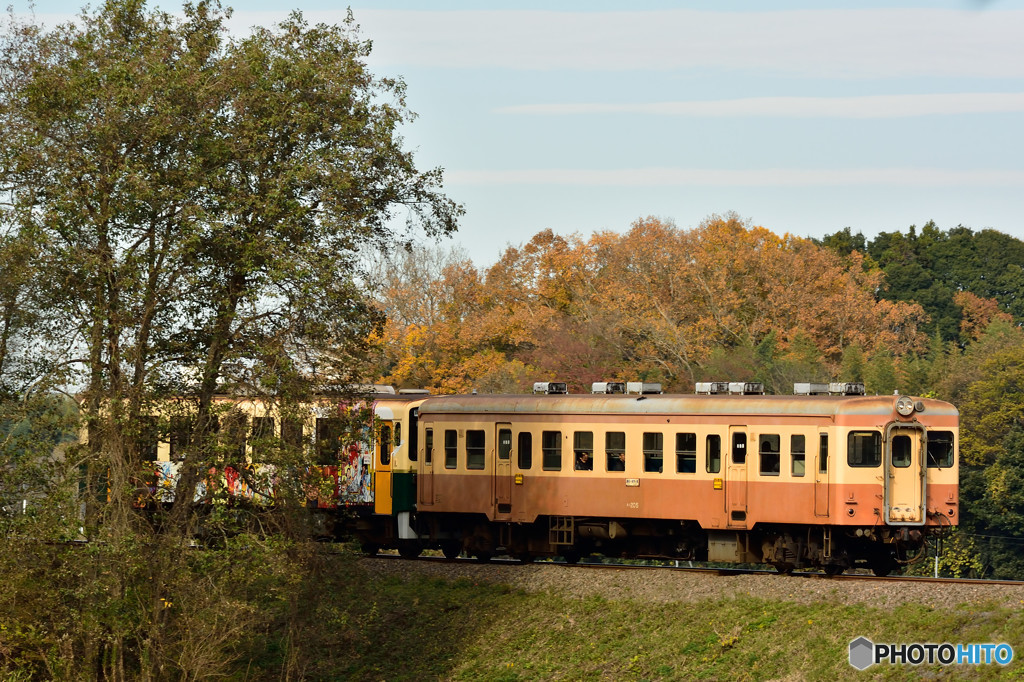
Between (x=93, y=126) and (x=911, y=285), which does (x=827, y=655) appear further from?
(x=911, y=285)

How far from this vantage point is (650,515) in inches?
984

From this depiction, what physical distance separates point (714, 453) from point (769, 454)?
3.41ft

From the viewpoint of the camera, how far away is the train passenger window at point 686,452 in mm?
24703

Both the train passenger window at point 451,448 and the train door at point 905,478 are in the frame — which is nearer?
the train door at point 905,478

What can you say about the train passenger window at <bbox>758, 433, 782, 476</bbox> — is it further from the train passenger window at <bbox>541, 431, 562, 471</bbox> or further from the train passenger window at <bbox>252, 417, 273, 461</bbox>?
the train passenger window at <bbox>252, 417, 273, 461</bbox>

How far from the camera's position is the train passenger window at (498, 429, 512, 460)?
87.6 ft

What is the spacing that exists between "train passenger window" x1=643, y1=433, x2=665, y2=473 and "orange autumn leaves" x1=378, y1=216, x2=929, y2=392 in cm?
2480

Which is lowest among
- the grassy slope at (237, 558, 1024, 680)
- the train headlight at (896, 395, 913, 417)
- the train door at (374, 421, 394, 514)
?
the grassy slope at (237, 558, 1024, 680)

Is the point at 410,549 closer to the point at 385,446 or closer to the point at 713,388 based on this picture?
the point at 385,446

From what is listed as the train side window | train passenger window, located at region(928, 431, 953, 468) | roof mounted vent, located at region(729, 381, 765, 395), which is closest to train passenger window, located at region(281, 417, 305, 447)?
the train side window

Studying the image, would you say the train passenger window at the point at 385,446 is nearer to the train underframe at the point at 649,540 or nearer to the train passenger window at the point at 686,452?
the train underframe at the point at 649,540

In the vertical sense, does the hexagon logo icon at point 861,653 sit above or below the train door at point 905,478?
below

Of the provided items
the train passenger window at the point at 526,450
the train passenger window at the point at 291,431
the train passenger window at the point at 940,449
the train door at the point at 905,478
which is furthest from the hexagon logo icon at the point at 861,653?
the train passenger window at the point at 291,431

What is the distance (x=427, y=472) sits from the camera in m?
27.4
